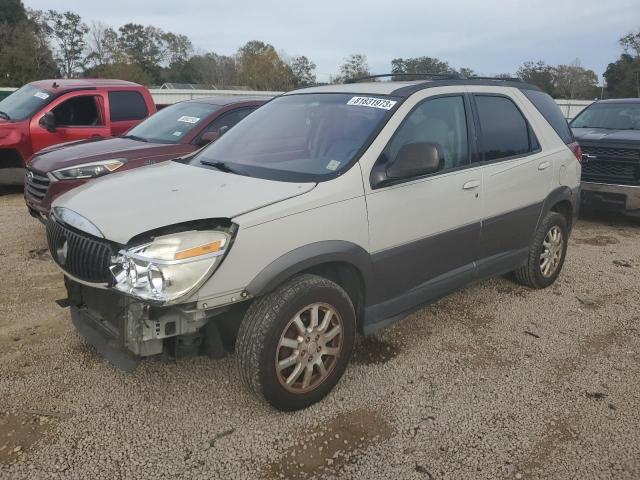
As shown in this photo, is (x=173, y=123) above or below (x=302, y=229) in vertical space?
above

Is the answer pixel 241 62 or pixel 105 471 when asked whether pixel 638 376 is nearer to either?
pixel 105 471

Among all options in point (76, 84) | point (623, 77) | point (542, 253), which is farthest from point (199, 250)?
point (623, 77)

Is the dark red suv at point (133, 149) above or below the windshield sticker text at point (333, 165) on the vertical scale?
above

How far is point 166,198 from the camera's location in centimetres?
284

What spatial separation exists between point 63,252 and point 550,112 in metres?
4.21

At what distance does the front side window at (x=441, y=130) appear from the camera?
3330 mm

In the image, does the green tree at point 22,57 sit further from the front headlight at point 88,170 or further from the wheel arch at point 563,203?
the wheel arch at point 563,203

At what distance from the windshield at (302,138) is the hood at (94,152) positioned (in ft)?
7.19

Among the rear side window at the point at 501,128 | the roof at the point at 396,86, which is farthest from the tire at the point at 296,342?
the rear side window at the point at 501,128

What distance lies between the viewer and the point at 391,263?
3.24m

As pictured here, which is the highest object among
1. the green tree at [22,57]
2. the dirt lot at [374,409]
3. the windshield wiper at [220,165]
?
the green tree at [22,57]

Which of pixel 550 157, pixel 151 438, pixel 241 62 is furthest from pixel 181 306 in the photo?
pixel 241 62

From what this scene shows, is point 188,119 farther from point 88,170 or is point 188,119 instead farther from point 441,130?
point 441,130

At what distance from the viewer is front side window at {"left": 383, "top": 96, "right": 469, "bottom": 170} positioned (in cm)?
333
